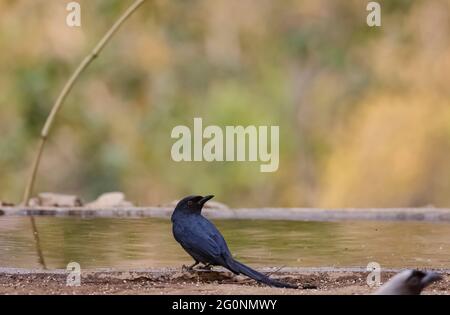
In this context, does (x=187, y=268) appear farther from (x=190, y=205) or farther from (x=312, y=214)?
(x=312, y=214)

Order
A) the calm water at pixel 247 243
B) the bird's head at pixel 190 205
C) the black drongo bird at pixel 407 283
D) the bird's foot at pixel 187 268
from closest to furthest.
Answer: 1. the black drongo bird at pixel 407 283
2. the bird's foot at pixel 187 268
3. the bird's head at pixel 190 205
4. the calm water at pixel 247 243

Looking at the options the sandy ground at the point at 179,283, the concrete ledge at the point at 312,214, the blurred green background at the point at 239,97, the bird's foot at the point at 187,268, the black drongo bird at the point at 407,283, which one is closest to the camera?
the black drongo bird at the point at 407,283

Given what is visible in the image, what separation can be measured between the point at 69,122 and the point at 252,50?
243cm

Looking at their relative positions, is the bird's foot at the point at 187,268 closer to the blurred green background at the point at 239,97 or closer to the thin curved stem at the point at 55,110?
the thin curved stem at the point at 55,110

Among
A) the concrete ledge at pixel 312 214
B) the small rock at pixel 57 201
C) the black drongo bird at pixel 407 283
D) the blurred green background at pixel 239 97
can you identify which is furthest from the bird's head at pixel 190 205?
the blurred green background at pixel 239 97

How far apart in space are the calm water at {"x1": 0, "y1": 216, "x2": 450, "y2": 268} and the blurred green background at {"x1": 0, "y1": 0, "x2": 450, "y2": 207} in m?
6.46

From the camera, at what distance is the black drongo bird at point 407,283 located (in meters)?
3.16

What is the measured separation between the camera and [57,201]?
5703mm

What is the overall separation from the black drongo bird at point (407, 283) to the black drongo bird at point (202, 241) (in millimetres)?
497

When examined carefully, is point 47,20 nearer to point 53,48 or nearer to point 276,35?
point 53,48

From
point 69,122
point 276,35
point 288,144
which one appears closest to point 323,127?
point 288,144

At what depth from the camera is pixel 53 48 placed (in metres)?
12.3

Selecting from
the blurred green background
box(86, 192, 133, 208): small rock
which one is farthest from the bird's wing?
the blurred green background

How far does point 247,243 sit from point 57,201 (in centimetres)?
141
